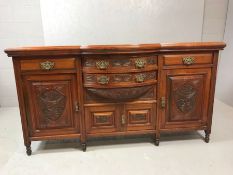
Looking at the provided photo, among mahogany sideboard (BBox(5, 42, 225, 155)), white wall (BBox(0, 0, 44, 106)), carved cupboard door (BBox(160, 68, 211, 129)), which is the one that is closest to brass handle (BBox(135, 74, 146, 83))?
mahogany sideboard (BBox(5, 42, 225, 155))

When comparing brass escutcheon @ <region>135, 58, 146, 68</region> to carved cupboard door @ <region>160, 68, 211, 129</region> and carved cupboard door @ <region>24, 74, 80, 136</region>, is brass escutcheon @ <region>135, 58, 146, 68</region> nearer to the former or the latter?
carved cupboard door @ <region>160, 68, 211, 129</region>

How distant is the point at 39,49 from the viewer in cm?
163

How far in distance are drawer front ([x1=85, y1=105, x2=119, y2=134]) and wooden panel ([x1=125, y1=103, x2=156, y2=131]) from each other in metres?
0.11

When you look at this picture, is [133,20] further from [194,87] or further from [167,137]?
[167,137]

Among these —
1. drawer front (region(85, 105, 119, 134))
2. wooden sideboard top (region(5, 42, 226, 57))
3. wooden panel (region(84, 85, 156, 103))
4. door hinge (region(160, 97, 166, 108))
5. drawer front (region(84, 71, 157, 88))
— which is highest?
wooden sideboard top (region(5, 42, 226, 57))

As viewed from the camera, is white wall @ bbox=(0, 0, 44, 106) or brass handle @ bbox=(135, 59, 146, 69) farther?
white wall @ bbox=(0, 0, 44, 106)

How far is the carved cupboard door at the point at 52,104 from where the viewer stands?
5.70ft

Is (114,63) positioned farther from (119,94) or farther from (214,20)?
(214,20)

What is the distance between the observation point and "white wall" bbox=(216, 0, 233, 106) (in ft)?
9.33

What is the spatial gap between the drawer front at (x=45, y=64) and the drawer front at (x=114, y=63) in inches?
5.4

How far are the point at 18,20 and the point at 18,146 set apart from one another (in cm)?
163

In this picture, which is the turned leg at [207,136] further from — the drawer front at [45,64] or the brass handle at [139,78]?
the drawer front at [45,64]

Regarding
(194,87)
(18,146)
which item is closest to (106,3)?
(194,87)

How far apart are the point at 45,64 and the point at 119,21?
4.28 feet
